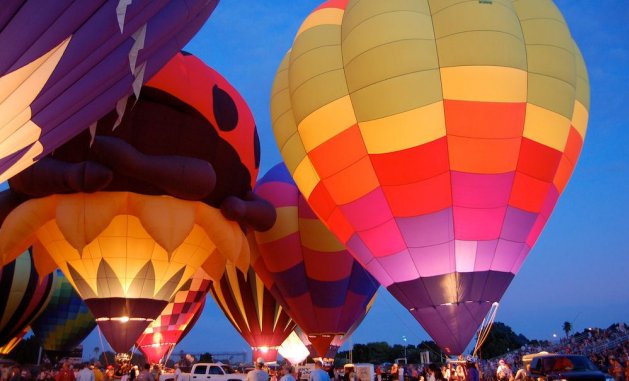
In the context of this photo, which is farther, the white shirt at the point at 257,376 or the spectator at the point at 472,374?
the spectator at the point at 472,374

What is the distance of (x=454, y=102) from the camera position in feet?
25.2

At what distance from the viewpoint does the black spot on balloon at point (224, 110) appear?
1076 cm

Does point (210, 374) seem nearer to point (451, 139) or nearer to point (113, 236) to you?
point (113, 236)

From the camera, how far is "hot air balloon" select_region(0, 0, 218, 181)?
4.44 meters

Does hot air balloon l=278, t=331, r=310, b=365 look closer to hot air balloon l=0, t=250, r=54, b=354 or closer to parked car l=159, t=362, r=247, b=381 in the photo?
hot air balloon l=0, t=250, r=54, b=354

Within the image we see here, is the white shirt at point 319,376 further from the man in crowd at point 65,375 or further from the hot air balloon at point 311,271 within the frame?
the hot air balloon at point 311,271

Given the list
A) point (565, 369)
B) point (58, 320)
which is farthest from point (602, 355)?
point (58, 320)

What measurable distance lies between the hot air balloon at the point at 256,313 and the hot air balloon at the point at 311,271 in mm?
2462

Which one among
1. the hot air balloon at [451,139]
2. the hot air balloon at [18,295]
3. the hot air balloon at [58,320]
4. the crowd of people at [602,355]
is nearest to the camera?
the hot air balloon at [451,139]

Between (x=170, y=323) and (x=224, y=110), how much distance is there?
7206mm

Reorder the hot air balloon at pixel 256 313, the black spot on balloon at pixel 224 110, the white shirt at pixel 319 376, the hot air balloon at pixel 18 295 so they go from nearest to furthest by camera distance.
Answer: the white shirt at pixel 319 376, the black spot on balloon at pixel 224 110, the hot air balloon at pixel 256 313, the hot air balloon at pixel 18 295

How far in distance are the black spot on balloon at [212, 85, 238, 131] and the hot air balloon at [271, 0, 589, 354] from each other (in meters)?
2.91

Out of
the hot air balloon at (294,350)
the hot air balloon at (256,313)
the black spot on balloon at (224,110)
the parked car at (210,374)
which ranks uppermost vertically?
the black spot on balloon at (224,110)

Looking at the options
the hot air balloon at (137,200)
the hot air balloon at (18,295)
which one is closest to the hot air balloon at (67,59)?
the hot air balloon at (137,200)
